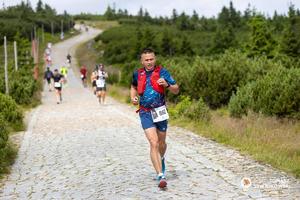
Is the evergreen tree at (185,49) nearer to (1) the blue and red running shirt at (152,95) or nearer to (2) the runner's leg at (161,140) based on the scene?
(2) the runner's leg at (161,140)

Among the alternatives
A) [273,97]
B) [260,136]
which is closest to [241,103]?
[273,97]

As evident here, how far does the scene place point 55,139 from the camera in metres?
13.3

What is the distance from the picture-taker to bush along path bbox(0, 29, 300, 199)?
718 centimetres

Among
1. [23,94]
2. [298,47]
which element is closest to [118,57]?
[298,47]

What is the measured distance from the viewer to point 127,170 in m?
8.86

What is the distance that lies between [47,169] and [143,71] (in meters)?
3.15

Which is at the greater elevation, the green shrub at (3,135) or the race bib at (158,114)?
the race bib at (158,114)

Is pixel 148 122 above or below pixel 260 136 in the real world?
above

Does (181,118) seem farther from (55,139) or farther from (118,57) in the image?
(118,57)

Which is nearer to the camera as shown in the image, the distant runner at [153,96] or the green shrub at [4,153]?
the distant runner at [153,96]

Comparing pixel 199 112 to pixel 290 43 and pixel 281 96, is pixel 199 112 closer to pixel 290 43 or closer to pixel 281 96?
pixel 281 96

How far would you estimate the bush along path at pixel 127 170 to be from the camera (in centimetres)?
718

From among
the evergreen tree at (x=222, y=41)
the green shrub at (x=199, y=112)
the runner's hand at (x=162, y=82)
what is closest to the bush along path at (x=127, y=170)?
the green shrub at (x=199, y=112)

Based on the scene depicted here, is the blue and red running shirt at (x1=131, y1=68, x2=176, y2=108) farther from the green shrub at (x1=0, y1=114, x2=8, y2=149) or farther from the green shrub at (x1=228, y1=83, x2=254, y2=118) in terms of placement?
the green shrub at (x1=228, y1=83, x2=254, y2=118)
